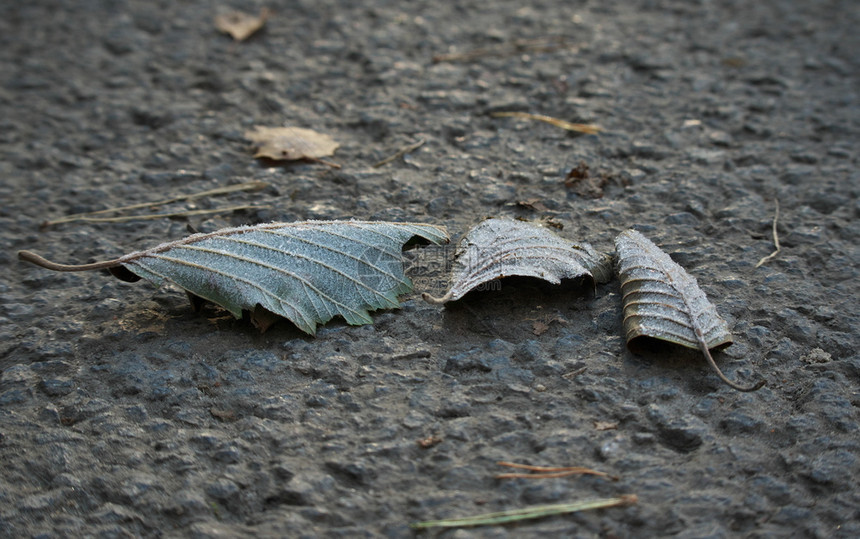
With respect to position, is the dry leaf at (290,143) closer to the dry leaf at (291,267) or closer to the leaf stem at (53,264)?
the dry leaf at (291,267)

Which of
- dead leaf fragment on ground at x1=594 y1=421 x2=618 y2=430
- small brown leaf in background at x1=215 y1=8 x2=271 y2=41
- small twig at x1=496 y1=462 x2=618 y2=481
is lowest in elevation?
small twig at x1=496 y1=462 x2=618 y2=481

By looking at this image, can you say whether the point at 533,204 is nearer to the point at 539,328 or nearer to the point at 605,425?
the point at 539,328

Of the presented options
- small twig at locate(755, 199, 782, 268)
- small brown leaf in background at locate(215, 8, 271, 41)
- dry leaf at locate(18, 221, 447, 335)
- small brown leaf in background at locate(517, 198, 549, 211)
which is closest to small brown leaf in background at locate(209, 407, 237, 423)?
dry leaf at locate(18, 221, 447, 335)

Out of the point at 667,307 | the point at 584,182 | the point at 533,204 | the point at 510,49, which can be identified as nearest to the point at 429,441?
the point at 667,307

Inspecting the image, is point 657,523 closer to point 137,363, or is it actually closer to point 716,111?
point 137,363

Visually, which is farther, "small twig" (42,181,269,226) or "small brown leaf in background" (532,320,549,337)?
"small twig" (42,181,269,226)

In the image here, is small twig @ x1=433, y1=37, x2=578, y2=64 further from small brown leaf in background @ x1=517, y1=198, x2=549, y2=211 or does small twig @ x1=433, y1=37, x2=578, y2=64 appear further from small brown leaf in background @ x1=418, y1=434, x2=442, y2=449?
small brown leaf in background @ x1=418, y1=434, x2=442, y2=449

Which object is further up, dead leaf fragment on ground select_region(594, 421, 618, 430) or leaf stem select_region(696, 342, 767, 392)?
leaf stem select_region(696, 342, 767, 392)
